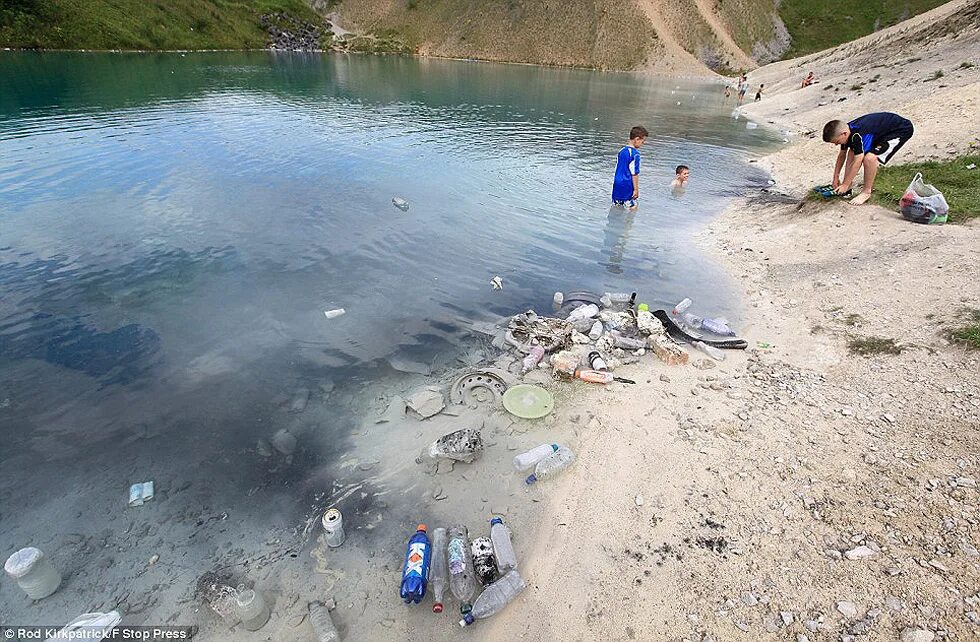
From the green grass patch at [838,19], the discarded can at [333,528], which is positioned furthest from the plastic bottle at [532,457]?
the green grass patch at [838,19]

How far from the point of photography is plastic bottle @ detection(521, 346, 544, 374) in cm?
758

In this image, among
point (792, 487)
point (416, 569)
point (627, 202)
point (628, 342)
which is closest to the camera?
point (416, 569)

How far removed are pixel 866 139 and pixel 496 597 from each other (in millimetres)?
14743

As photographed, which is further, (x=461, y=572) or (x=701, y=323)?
(x=701, y=323)

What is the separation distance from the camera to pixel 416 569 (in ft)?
14.7

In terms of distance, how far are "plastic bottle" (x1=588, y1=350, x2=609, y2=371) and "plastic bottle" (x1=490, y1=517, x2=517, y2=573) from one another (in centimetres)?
334

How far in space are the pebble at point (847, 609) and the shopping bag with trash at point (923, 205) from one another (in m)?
11.5

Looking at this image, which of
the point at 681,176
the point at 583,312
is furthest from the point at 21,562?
the point at 681,176

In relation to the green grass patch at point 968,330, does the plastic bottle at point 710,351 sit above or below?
below

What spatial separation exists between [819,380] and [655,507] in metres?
3.81

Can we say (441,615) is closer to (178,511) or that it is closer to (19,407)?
(178,511)

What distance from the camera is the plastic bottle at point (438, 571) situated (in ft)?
14.5

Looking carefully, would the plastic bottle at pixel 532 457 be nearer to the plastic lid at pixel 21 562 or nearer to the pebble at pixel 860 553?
the pebble at pixel 860 553

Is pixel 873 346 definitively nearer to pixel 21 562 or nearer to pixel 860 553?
pixel 860 553
